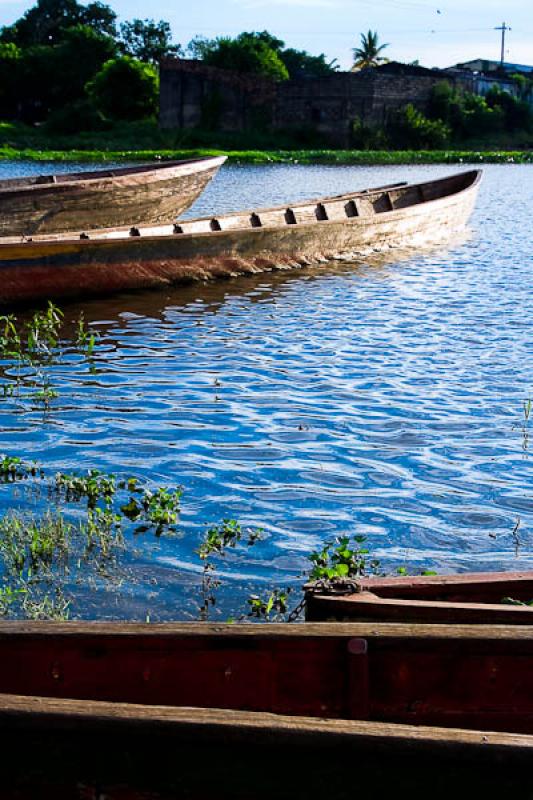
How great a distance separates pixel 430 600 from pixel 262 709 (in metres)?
0.91

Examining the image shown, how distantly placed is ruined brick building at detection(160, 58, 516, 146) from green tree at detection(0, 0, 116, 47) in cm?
2456

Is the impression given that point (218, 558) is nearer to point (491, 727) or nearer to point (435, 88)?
point (491, 727)

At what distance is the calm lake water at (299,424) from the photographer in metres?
5.57

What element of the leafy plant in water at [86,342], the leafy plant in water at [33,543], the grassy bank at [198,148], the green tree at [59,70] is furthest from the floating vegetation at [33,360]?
the green tree at [59,70]

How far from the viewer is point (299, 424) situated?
770 cm

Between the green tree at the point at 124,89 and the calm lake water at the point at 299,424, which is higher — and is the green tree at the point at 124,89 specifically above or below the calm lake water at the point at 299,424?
above

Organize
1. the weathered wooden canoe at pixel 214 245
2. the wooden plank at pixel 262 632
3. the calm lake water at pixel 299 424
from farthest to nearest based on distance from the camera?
the weathered wooden canoe at pixel 214 245
the calm lake water at pixel 299 424
the wooden plank at pixel 262 632

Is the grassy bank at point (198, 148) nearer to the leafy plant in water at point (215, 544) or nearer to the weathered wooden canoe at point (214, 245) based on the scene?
the weathered wooden canoe at point (214, 245)

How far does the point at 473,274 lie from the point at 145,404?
29.7ft

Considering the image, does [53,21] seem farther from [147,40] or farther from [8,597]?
[8,597]

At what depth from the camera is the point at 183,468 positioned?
6.72 m

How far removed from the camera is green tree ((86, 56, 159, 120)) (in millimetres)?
66938

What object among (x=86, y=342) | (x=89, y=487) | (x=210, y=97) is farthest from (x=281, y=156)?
(x=89, y=487)

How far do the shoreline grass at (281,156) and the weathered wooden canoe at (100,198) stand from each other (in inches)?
1308
